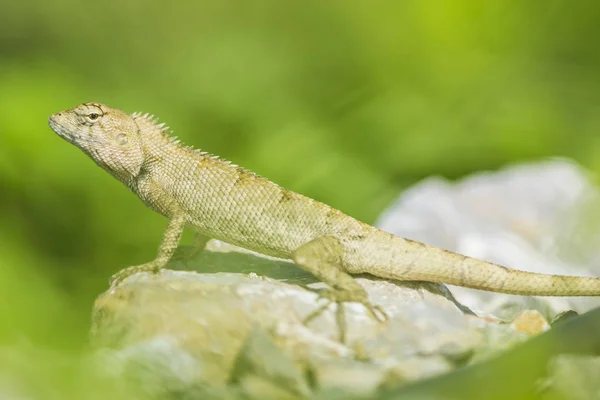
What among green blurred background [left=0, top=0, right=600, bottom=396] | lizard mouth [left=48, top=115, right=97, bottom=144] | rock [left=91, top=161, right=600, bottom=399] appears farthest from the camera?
green blurred background [left=0, top=0, right=600, bottom=396]

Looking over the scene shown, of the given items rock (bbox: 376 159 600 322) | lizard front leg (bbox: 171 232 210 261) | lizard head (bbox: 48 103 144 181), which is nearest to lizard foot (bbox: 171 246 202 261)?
lizard front leg (bbox: 171 232 210 261)

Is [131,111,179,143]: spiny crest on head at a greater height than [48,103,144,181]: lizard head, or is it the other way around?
[131,111,179,143]: spiny crest on head

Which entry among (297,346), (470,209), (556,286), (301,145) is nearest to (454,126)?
(470,209)

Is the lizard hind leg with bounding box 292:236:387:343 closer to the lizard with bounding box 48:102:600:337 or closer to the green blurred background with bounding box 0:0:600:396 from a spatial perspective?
the lizard with bounding box 48:102:600:337

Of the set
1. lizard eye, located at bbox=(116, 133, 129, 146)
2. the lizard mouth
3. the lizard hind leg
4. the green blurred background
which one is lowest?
the lizard hind leg

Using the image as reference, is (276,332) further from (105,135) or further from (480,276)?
(105,135)

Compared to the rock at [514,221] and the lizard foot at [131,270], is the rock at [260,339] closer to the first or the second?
the lizard foot at [131,270]

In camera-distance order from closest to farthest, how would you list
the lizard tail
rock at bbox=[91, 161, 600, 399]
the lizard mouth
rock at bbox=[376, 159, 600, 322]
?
rock at bbox=[91, 161, 600, 399]
the lizard tail
the lizard mouth
rock at bbox=[376, 159, 600, 322]

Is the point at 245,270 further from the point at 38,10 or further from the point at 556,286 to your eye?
the point at 38,10
